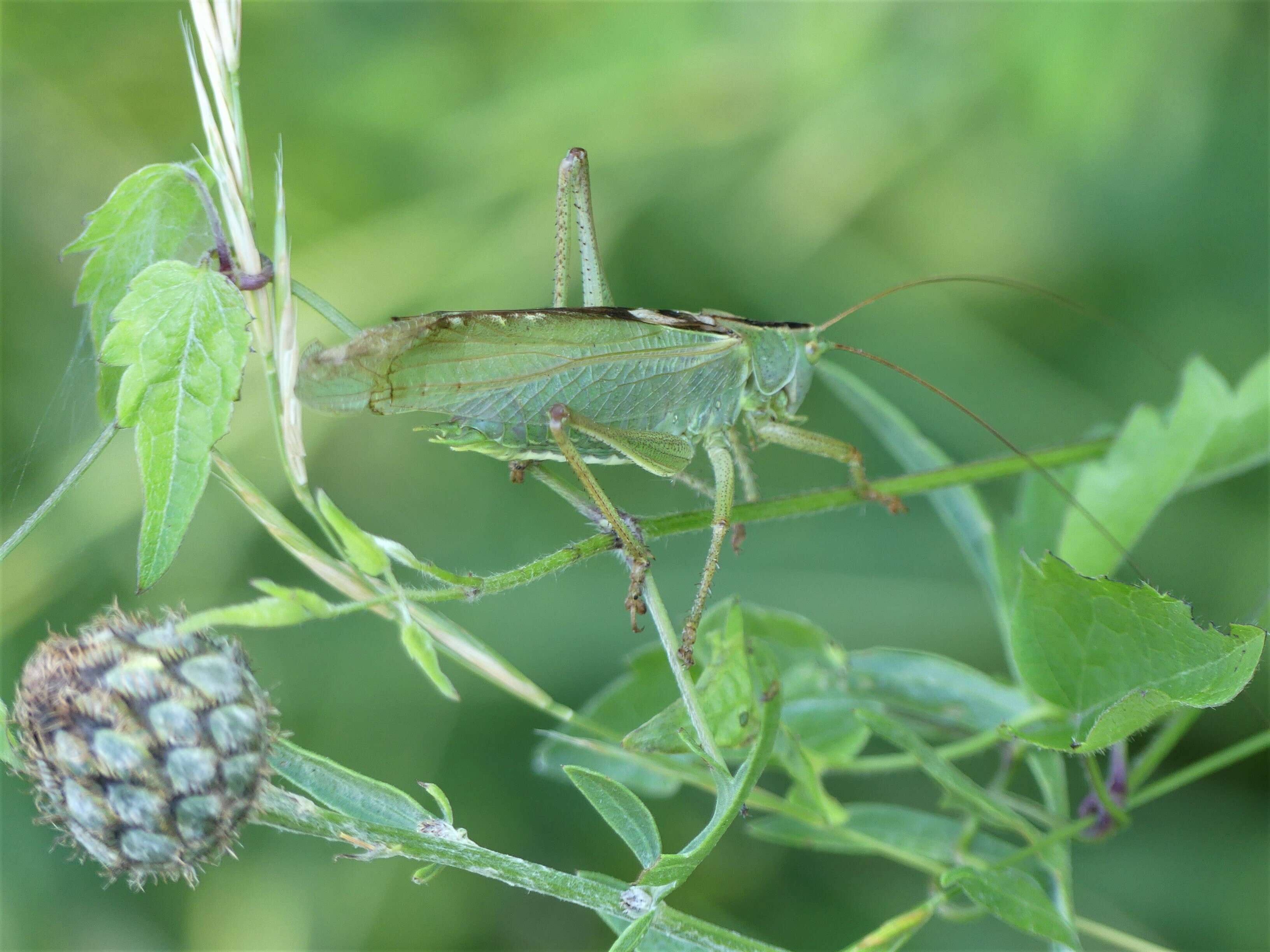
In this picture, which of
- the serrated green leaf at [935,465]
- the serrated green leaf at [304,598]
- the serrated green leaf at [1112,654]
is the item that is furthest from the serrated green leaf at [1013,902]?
the serrated green leaf at [304,598]

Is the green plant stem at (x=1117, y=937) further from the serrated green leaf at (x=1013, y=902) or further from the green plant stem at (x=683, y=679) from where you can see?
the green plant stem at (x=683, y=679)

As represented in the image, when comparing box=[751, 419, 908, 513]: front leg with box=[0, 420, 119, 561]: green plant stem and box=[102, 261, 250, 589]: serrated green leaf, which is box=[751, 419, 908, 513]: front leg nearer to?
box=[102, 261, 250, 589]: serrated green leaf

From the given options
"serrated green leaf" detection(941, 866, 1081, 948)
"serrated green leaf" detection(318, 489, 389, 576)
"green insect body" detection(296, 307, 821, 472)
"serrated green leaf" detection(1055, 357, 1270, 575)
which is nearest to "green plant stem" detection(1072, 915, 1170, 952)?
"serrated green leaf" detection(941, 866, 1081, 948)

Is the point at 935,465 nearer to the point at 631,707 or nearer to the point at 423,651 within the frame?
the point at 631,707

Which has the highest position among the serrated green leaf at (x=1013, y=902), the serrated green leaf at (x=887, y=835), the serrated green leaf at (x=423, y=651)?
the serrated green leaf at (x=423, y=651)

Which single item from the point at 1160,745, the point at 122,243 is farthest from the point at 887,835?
the point at 122,243

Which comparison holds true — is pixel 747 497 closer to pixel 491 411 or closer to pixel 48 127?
pixel 491 411
